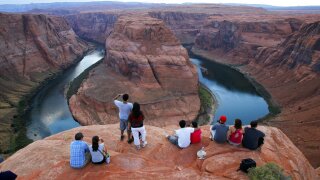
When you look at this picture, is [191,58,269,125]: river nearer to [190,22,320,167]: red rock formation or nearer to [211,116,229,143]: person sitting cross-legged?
[190,22,320,167]: red rock formation

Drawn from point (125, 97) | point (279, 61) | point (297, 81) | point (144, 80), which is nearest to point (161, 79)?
point (144, 80)

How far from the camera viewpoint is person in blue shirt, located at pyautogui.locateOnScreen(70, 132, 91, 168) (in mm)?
13000

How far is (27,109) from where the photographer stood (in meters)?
61.8

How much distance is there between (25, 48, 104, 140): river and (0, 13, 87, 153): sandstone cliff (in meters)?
3.46

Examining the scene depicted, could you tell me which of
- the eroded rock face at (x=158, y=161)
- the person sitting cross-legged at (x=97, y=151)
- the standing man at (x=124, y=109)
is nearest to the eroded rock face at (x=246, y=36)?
the eroded rock face at (x=158, y=161)

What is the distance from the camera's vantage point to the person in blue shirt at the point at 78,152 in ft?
42.7

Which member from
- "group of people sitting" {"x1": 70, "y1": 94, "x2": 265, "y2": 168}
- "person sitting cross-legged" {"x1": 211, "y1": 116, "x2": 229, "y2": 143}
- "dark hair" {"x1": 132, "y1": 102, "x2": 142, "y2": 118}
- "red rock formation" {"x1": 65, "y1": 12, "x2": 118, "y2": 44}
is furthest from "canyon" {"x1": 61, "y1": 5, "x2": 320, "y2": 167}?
"red rock formation" {"x1": 65, "y1": 12, "x2": 118, "y2": 44}

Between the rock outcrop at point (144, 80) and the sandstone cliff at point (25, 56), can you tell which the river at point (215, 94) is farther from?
the sandstone cliff at point (25, 56)

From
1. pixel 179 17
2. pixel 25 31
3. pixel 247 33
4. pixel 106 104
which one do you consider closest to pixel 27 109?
pixel 106 104

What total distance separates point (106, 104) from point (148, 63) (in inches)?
597

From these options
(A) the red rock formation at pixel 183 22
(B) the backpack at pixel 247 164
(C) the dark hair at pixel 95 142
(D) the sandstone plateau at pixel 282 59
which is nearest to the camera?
(B) the backpack at pixel 247 164

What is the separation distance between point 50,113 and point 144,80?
2020 centimetres

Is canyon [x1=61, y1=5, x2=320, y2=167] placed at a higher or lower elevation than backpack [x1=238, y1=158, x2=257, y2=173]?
lower

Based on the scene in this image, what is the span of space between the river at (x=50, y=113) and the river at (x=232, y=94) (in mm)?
→ 28428
